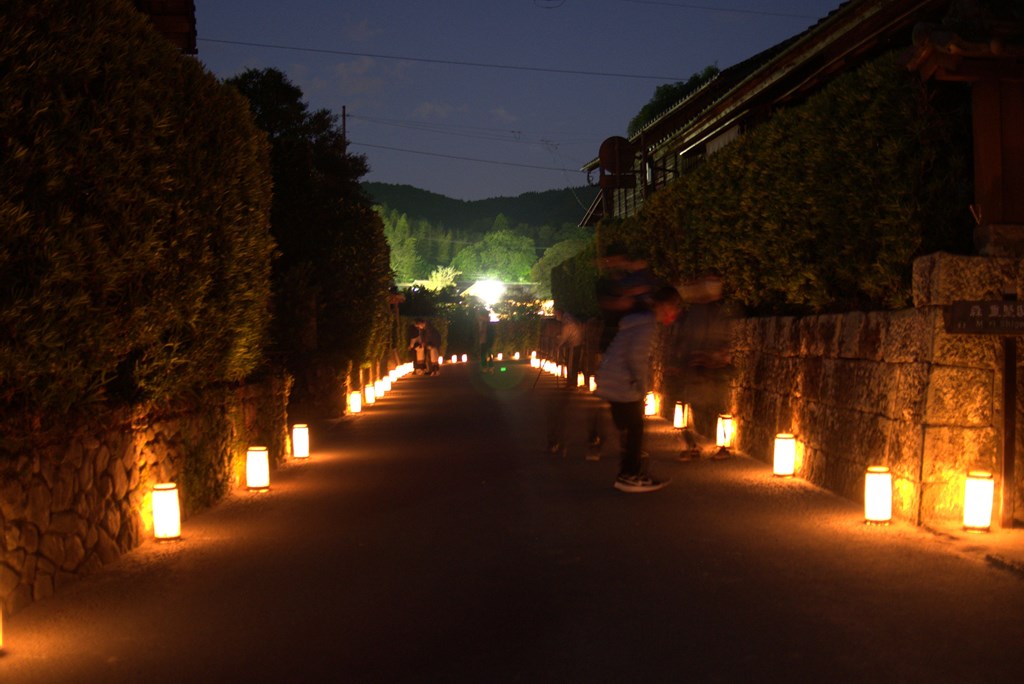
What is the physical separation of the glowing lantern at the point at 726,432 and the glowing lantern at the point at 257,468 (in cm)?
569

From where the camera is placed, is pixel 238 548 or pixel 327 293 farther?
pixel 327 293

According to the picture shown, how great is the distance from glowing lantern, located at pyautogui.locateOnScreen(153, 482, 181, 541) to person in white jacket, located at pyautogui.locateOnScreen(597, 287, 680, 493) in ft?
14.1

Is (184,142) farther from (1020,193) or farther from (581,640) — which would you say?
(1020,193)

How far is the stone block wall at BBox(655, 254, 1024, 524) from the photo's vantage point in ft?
28.4

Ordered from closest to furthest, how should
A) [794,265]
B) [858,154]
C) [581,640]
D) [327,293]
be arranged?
1. [581,640]
2. [858,154]
3. [794,265]
4. [327,293]

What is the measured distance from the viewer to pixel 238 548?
823 cm

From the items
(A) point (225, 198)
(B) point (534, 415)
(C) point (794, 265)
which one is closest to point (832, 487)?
(C) point (794, 265)

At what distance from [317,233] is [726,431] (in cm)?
981

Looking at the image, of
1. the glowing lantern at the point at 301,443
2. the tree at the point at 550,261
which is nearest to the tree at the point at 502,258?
the tree at the point at 550,261

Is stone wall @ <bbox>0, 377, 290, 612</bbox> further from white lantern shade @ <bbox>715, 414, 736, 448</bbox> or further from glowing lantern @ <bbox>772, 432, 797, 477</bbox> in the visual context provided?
white lantern shade @ <bbox>715, 414, 736, 448</bbox>

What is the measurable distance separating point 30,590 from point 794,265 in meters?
8.93

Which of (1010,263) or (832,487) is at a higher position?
(1010,263)

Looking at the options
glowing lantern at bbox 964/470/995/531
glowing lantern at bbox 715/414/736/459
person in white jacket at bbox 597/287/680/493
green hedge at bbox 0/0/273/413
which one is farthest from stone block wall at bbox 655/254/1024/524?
green hedge at bbox 0/0/273/413

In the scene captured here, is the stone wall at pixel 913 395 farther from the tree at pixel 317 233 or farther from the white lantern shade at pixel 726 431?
the tree at pixel 317 233
